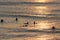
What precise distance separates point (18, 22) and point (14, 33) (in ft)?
2.72

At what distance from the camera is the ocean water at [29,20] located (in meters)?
5.55

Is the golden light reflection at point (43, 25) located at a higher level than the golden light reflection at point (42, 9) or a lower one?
lower

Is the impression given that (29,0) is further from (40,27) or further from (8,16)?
(40,27)

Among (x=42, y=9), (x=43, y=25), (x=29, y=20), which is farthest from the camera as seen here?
(x=42, y=9)

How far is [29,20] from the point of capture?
6680 mm

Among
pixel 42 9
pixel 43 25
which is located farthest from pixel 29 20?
pixel 42 9

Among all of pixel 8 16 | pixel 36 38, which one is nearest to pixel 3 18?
pixel 8 16

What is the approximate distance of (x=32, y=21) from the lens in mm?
6582

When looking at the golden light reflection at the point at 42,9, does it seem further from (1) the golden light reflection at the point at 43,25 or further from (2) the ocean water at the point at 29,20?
(1) the golden light reflection at the point at 43,25

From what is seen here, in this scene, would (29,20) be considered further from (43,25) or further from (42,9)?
(42,9)

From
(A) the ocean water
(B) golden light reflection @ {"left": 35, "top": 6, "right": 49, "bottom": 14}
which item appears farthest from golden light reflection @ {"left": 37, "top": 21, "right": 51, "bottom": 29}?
(B) golden light reflection @ {"left": 35, "top": 6, "right": 49, "bottom": 14}

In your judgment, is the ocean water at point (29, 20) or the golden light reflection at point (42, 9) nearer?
the ocean water at point (29, 20)

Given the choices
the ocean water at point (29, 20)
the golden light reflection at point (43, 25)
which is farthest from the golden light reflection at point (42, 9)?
the golden light reflection at point (43, 25)

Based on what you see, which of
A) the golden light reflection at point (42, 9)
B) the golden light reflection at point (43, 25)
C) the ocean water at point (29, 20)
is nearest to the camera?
the ocean water at point (29, 20)
